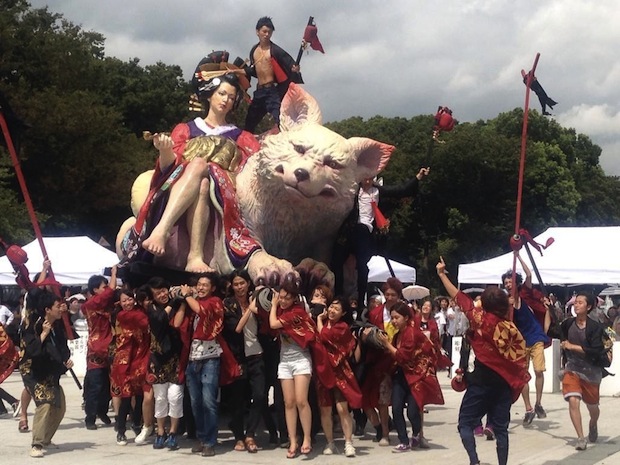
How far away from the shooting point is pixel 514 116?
172ft

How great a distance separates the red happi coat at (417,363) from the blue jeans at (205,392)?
5.16ft

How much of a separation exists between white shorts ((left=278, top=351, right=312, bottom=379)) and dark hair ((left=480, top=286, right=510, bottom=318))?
171 centimetres

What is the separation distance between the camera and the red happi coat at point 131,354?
28.3 feet

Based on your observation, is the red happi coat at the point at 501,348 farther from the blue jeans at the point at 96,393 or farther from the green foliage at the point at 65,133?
the green foliage at the point at 65,133

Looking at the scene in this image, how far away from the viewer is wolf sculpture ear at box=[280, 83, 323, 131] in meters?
8.90

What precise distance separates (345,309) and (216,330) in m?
1.10

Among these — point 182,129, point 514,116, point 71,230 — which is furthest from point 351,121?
point 182,129

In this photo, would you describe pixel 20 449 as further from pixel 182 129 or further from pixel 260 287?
pixel 182 129

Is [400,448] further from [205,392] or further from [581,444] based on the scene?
[205,392]

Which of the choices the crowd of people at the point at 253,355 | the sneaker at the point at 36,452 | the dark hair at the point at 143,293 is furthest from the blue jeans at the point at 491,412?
the sneaker at the point at 36,452

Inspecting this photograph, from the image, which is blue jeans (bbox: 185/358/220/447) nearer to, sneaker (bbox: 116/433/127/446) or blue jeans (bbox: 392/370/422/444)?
sneaker (bbox: 116/433/127/446)

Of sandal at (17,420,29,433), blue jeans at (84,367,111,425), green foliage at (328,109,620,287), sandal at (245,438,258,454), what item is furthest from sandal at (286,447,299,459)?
green foliage at (328,109,620,287)

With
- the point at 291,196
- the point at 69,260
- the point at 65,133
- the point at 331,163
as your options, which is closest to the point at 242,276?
the point at 291,196

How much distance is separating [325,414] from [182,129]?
12.2ft
